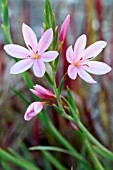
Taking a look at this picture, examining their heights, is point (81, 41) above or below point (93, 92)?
above

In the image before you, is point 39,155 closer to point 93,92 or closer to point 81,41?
point 93,92

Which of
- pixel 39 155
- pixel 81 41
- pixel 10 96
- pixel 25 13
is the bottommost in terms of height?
pixel 39 155

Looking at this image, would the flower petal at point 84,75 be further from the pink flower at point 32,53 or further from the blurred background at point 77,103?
the blurred background at point 77,103

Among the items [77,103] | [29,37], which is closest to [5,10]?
[29,37]

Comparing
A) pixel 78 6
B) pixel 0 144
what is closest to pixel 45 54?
pixel 0 144

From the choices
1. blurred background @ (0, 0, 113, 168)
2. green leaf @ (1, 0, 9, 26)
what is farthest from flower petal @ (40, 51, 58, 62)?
blurred background @ (0, 0, 113, 168)

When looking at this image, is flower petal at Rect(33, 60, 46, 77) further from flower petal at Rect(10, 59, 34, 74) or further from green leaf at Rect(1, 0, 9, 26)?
green leaf at Rect(1, 0, 9, 26)

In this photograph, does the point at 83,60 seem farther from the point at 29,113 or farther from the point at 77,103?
the point at 77,103
